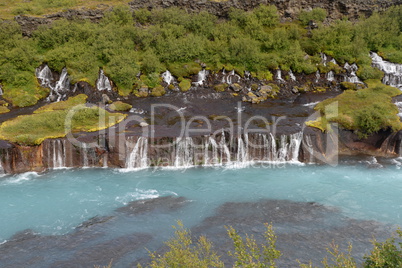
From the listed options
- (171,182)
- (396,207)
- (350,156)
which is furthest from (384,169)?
(171,182)

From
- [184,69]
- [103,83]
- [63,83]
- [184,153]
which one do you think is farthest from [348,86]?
[63,83]

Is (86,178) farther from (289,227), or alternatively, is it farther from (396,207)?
(396,207)

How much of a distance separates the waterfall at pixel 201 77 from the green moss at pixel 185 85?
116 centimetres

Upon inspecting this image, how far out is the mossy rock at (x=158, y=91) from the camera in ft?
161

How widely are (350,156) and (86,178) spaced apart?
26.3 m

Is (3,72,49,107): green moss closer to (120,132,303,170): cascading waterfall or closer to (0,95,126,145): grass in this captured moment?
(0,95,126,145): grass

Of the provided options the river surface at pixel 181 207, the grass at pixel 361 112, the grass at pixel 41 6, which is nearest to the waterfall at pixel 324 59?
the grass at pixel 361 112

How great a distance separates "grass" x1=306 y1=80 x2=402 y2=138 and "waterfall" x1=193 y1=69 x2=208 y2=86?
18.2 meters

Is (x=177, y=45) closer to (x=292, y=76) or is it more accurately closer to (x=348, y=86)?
(x=292, y=76)

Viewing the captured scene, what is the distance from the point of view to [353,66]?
55.2m

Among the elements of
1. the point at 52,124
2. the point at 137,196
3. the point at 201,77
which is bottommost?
the point at 137,196

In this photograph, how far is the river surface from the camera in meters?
22.7

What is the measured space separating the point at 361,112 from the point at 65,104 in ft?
116

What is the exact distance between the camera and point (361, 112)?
35750mm
